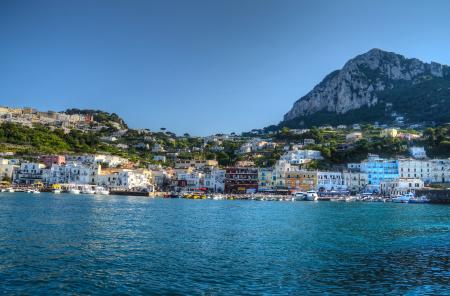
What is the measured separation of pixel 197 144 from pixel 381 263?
164 m

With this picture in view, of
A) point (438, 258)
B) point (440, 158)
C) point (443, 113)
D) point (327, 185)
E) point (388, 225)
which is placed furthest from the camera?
point (443, 113)

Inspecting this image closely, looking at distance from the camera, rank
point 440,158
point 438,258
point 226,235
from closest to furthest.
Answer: point 438,258 → point 226,235 → point 440,158

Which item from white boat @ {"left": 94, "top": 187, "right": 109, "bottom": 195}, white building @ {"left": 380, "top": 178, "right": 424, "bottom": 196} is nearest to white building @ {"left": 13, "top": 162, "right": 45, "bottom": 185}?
white boat @ {"left": 94, "top": 187, "right": 109, "bottom": 195}

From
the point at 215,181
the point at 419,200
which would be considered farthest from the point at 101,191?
the point at 419,200

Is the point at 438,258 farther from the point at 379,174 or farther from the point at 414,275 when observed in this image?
the point at 379,174

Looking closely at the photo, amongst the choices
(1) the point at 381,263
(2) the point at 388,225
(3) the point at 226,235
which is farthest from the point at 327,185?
(1) the point at 381,263

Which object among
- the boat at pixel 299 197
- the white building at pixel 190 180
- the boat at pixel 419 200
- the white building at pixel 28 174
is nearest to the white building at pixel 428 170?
the boat at pixel 419 200

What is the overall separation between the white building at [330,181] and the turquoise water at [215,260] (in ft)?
234

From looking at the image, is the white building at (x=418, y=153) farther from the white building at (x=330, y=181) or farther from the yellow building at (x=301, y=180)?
the yellow building at (x=301, y=180)

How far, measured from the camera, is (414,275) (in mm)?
18734

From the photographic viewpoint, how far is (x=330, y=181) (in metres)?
107

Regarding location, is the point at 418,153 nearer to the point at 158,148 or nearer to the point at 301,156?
the point at 301,156

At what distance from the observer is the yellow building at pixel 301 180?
10632 cm

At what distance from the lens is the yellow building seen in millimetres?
106319
